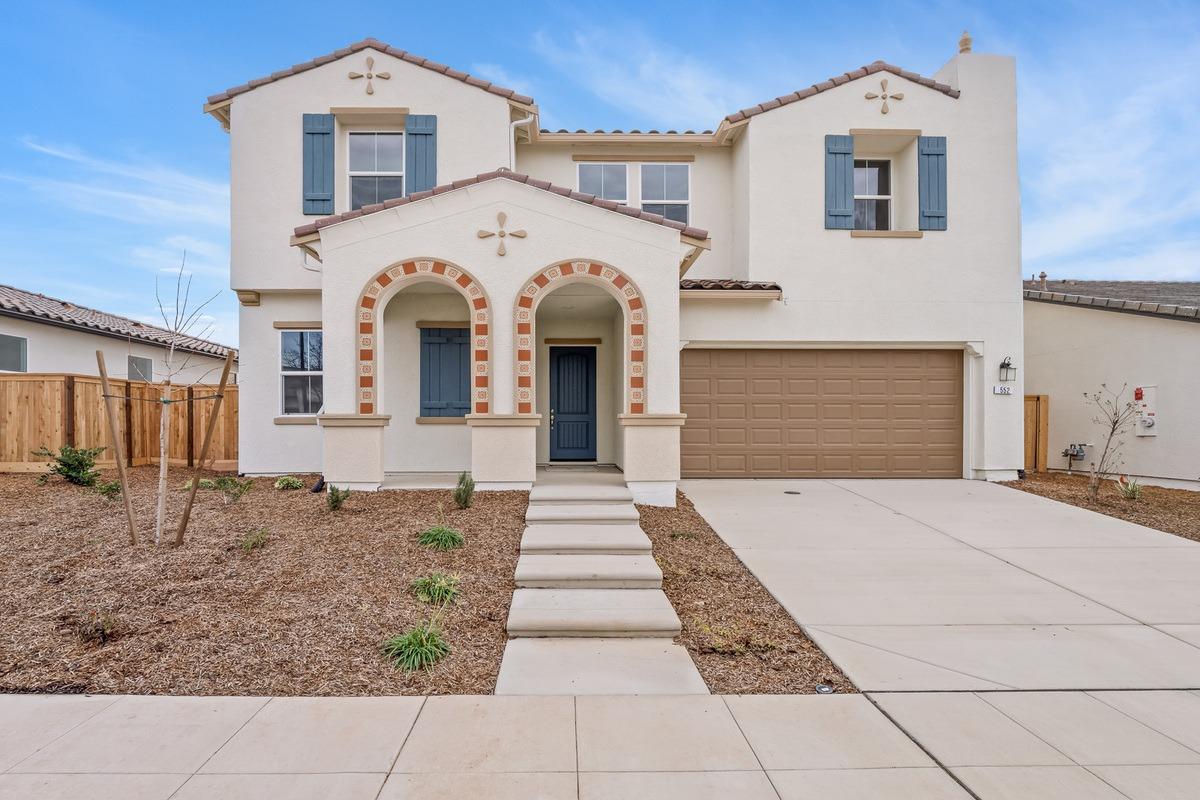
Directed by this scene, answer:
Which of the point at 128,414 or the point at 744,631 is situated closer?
the point at 744,631

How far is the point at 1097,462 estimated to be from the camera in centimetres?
1219

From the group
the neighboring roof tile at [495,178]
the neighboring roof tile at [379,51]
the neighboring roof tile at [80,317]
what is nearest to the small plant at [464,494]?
the neighboring roof tile at [495,178]

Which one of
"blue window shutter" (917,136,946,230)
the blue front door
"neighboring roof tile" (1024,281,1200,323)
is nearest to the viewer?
"blue window shutter" (917,136,946,230)

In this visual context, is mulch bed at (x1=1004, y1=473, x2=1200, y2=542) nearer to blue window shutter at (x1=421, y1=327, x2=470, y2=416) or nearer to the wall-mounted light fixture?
the wall-mounted light fixture

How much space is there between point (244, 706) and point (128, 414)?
39.0 feet

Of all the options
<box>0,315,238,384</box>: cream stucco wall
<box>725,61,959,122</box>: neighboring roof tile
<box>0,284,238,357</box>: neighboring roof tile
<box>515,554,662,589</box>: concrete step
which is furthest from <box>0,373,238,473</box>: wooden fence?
<box>725,61,959,122</box>: neighboring roof tile

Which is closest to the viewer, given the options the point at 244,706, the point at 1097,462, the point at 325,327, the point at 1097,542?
the point at 244,706

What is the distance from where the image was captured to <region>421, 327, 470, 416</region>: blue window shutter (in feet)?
34.8

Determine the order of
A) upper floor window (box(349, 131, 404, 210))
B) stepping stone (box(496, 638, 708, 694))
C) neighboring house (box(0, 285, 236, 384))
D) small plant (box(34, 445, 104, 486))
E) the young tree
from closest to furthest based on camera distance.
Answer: stepping stone (box(496, 638, 708, 694)) → small plant (box(34, 445, 104, 486)) → upper floor window (box(349, 131, 404, 210)) → the young tree → neighboring house (box(0, 285, 236, 384))

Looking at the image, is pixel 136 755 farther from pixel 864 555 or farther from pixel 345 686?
pixel 864 555

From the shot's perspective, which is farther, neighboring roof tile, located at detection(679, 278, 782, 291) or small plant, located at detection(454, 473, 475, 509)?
neighboring roof tile, located at detection(679, 278, 782, 291)

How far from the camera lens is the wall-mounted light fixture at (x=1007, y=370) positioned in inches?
433

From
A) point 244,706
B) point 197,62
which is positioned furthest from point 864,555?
point 197,62

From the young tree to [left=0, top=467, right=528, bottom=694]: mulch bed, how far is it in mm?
11745
